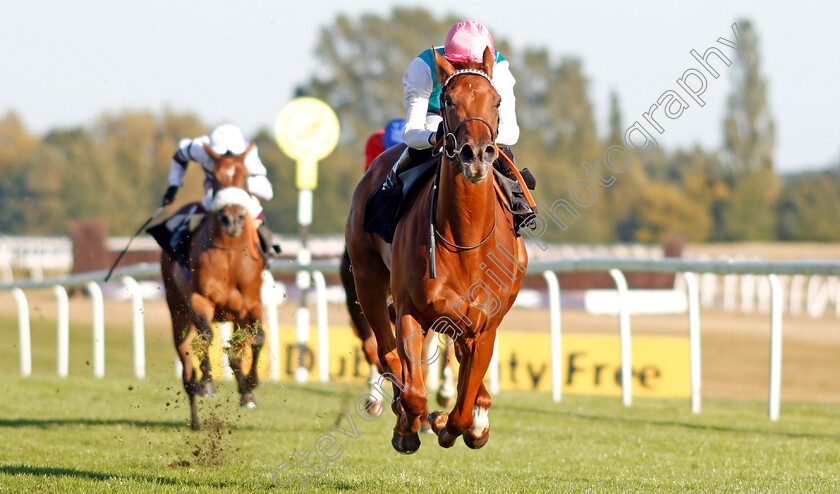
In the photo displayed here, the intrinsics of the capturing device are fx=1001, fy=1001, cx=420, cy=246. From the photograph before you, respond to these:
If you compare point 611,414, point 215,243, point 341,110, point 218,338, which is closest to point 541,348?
point 611,414

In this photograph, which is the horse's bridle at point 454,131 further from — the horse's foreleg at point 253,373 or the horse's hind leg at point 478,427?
the horse's foreleg at point 253,373

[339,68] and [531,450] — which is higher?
[339,68]

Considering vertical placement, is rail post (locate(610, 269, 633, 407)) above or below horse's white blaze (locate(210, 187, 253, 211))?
below

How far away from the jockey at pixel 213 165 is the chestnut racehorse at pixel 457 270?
3.50 metres

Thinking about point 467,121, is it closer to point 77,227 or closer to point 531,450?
point 531,450

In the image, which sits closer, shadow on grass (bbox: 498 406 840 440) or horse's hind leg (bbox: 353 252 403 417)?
horse's hind leg (bbox: 353 252 403 417)

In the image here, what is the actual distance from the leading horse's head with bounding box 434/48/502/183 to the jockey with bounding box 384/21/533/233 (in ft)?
0.73

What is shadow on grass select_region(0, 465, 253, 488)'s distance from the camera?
16.8 feet

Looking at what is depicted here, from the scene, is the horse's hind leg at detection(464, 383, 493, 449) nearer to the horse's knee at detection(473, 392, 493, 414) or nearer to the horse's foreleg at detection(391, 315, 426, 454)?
the horse's knee at detection(473, 392, 493, 414)

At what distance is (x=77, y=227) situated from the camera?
2708 centimetres

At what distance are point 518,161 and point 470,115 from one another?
50.5 m

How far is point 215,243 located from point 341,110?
153ft

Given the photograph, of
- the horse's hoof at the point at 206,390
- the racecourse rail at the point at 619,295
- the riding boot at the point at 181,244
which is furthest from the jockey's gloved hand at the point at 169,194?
the horse's hoof at the point at 206,390

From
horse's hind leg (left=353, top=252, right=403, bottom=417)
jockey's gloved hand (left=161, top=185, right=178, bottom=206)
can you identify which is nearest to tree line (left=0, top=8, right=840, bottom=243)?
jockey's gloved hand (left=161, top=185, right=178, bottom=206)
